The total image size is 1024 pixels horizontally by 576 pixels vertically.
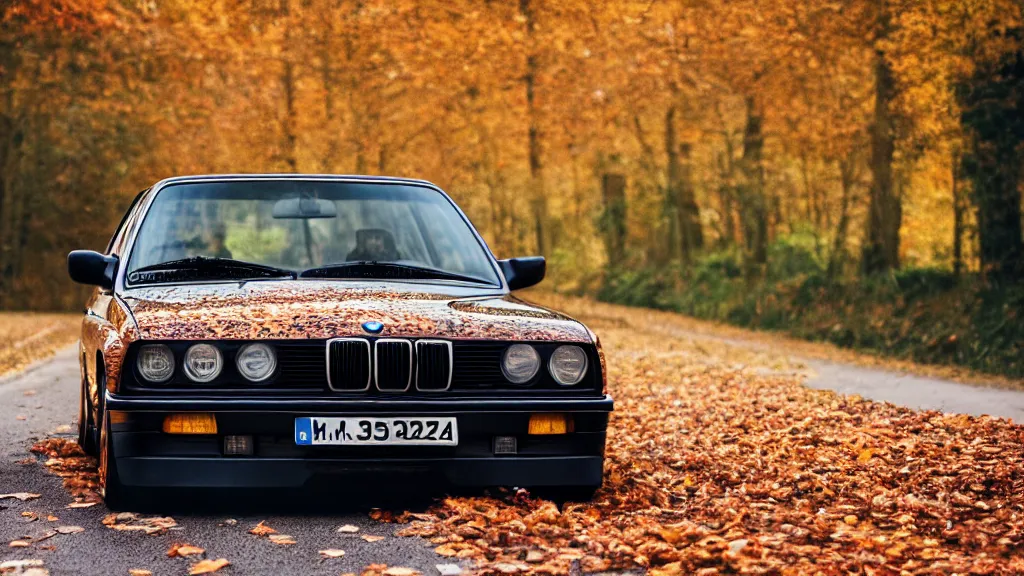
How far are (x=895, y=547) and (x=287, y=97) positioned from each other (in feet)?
87.8

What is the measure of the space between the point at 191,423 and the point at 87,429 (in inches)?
87.0

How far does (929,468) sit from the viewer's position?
26.3 ft

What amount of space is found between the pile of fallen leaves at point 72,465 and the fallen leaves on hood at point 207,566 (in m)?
1.58

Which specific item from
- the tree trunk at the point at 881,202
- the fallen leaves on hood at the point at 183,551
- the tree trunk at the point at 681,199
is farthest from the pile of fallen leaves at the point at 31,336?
the tree trunk at the point at 681,199

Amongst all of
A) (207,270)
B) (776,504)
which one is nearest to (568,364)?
(776,504)

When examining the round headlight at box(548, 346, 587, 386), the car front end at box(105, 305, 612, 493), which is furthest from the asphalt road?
the round headlight at box(548, 346, 587, 386)

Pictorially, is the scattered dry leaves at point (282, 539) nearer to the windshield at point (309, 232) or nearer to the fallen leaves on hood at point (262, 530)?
the fallen leaves on hood at point (262, 530)

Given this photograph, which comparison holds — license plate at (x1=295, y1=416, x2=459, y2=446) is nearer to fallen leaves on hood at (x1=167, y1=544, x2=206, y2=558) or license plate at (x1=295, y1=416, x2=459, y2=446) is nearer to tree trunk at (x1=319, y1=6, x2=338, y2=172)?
fallen leaves on hood at (x1=167, y1=544, x2=206, y2=558)

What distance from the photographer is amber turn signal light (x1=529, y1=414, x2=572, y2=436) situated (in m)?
6.37

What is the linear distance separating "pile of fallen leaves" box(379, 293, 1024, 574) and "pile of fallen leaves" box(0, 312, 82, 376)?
8975 millimetres

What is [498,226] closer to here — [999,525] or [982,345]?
[982,345]

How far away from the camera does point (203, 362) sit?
615 cm

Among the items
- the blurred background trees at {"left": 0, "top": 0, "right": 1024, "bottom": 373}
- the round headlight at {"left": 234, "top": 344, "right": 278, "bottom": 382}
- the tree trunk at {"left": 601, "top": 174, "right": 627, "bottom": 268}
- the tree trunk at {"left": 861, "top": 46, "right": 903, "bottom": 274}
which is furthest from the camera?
the tree trunk at {"left": 601, "top": 174, "right": 627, "bottom": 268}

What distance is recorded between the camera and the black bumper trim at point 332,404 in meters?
6.04
